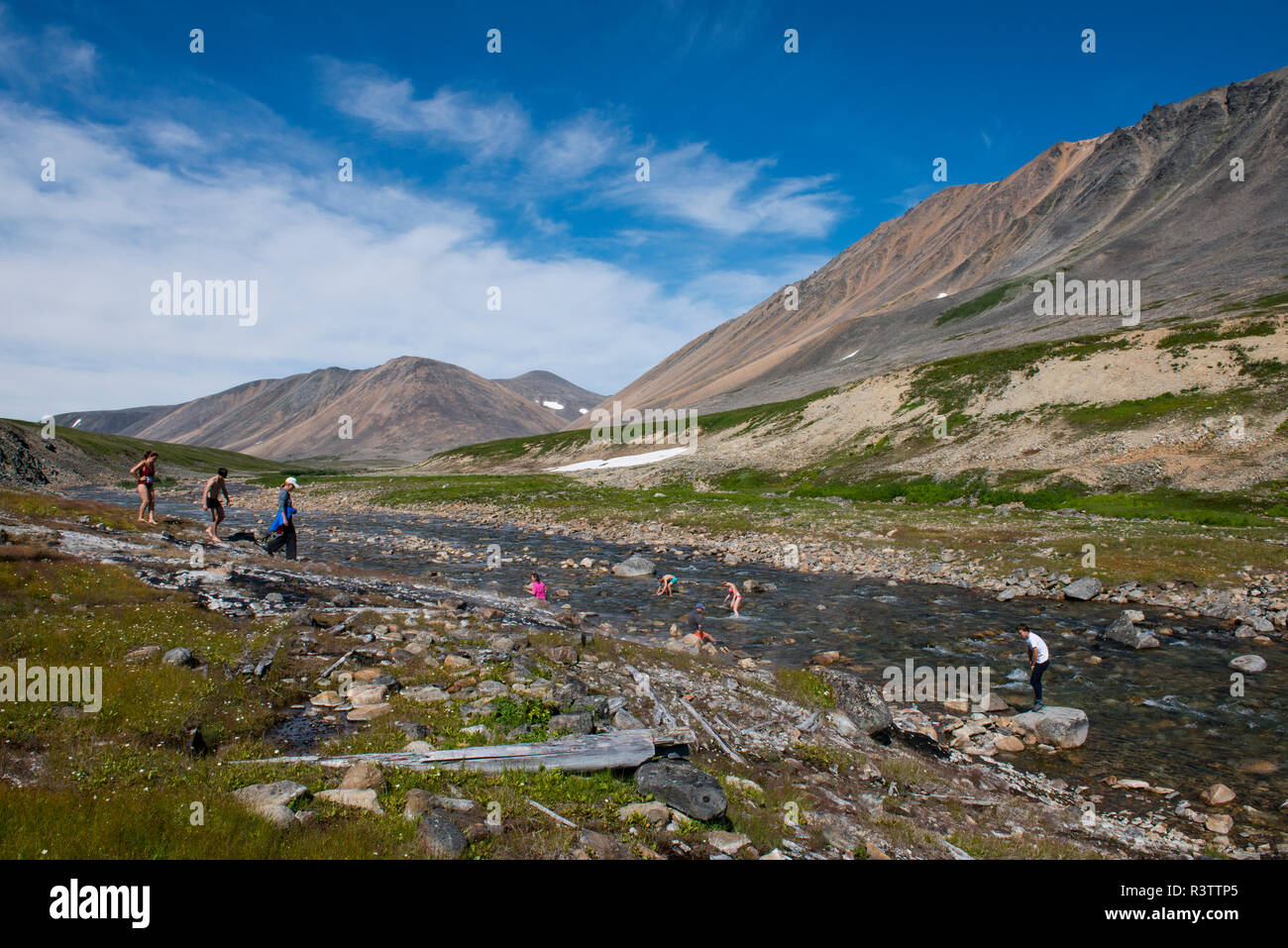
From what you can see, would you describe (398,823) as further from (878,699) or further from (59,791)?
(878,699)

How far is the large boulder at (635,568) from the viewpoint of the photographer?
100 feet

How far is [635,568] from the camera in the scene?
3084cm

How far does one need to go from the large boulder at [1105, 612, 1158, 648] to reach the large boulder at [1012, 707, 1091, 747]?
7.33 metres

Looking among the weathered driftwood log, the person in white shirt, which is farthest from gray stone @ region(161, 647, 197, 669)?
the person in white shirt

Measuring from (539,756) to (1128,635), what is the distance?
19.2m

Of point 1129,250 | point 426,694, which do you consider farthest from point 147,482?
point 1129,250

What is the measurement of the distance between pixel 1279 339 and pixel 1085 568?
142 ft

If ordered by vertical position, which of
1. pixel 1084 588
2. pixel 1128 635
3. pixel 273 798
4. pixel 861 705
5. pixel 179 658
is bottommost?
pixel 1128 635

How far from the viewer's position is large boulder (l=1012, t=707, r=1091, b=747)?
42.4 ft

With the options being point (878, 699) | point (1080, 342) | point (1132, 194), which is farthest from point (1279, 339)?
point (1132, 194)

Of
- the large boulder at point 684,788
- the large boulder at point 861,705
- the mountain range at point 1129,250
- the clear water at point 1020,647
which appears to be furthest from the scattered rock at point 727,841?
the mountain range at point 1129,250

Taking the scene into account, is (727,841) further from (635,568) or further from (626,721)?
(635,568)

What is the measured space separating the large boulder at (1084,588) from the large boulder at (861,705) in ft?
51.1

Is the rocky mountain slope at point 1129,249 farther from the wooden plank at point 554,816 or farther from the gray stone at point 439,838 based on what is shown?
the gray stone at point 439,838
